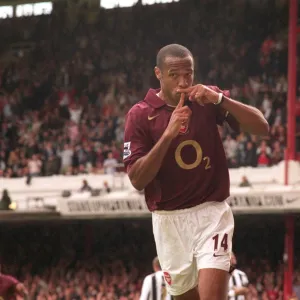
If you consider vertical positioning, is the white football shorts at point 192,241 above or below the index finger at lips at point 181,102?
below

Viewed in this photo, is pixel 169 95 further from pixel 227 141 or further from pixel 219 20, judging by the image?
pixel 219 20

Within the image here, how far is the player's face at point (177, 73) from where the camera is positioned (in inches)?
235

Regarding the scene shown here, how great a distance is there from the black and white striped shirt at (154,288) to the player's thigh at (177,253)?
4.90 meters

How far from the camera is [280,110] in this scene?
68.3ft

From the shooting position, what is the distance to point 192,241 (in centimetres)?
623

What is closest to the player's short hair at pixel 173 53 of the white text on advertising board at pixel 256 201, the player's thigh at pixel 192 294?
the player's thigh at pixel 192 294

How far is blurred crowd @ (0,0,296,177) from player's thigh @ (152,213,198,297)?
42.4 ft

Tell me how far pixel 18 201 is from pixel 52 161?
4.53 feet

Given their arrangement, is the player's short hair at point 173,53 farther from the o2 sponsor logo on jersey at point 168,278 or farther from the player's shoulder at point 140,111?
the o2 sponsor logo on jersey at point 168,278

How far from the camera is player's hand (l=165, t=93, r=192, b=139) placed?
5.77 metres

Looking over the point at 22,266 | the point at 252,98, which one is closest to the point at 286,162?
the point at 252,98

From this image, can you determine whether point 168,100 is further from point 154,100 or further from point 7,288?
point 7,288

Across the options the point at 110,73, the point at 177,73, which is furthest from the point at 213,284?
the point at 110,73

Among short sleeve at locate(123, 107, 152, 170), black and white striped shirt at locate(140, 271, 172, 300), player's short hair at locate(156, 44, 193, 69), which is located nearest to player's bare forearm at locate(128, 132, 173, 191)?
short sleeve at locate(123, 107, 152, 170)
